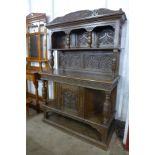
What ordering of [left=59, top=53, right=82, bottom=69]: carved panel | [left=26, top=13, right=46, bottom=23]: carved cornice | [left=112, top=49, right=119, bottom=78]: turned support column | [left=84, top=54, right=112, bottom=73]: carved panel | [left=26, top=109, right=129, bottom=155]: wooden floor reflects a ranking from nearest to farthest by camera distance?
[left=26, top=109, right=129, bottom=155]: wooden floor
[left=112, top=49, right=119, bottom=78]: turned support column
[left=84, top=54, right=112, bottom=73]: carved panel
[left=59, top=53, right=82, bottom=69]: carved panel
[left=26, top=13, right=46, bottom=23]: carved cornice

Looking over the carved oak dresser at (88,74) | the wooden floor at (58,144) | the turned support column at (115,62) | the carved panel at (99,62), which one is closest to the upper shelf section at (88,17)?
the carved oak dresser at (88,74)

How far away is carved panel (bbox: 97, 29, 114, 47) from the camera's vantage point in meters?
2.12

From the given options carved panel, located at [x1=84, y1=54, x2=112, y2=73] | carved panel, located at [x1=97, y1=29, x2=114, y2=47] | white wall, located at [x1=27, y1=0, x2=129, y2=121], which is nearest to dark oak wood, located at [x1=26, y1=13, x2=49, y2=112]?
white wall, located at [x1=27, y1=0, x2=129, y2=121]

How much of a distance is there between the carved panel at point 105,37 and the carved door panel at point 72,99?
0.87 metres

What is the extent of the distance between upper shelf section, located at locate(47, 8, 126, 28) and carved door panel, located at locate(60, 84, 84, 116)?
3.44ft

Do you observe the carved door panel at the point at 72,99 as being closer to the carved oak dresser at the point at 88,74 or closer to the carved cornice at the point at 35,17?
the carved oak dresser at the point at 88,74

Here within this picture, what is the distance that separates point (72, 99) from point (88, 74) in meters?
0.49

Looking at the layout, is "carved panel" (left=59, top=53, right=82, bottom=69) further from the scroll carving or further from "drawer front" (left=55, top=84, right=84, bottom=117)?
the scroll carving

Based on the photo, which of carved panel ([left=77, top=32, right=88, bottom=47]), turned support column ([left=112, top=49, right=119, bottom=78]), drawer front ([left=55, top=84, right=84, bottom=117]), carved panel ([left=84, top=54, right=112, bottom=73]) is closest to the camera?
turned support column ([left=112, top=49, right=119, bottom=78])
